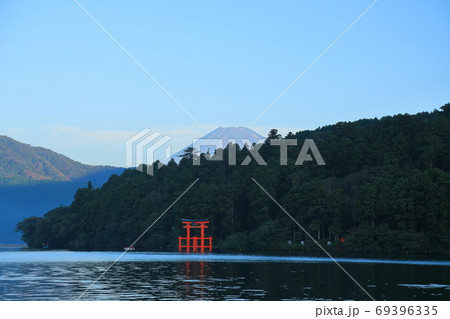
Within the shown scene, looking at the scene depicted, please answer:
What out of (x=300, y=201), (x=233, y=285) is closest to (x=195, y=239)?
(x=300, y=201)

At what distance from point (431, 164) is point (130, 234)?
152 ft

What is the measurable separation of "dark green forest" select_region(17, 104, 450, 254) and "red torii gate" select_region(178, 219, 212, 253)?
1819 mm

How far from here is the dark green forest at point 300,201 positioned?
7412 centimetres

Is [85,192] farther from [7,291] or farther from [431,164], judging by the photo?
[7,291]

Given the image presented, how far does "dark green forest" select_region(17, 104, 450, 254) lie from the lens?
243 ft

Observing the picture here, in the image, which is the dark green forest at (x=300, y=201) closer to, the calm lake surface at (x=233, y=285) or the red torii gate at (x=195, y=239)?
the red torii gate at (x=195, y=239)

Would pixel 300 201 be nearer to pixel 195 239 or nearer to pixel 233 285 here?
pixel 195 239

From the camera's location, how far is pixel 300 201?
86.2m

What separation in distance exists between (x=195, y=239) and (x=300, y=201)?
16.6 m

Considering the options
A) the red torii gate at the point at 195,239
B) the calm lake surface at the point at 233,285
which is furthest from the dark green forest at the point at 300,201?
the calm lake surface at the point at 233,285

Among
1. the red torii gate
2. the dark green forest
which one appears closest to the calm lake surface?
the dark green forest

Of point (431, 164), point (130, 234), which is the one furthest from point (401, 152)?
point (130, 234)

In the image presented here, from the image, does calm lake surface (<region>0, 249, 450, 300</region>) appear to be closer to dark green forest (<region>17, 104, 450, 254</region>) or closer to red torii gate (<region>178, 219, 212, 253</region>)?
dark green forest (<region>17, 104, 450, 254</region>)
